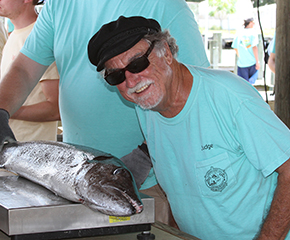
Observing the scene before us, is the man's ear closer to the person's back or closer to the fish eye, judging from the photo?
the person's back

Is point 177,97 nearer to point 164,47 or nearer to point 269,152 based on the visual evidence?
point 164,47

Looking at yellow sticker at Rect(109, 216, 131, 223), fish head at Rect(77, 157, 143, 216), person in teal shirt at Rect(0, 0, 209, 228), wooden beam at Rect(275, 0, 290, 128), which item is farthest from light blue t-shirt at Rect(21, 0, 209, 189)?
wooden beam at Rect(275, 0, 290, 128)

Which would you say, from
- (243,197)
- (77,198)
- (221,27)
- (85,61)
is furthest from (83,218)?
(221,27)

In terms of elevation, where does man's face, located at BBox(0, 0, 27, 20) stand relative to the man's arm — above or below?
above

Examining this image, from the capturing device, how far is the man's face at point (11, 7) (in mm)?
3197

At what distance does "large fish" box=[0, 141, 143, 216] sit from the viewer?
1385 mm

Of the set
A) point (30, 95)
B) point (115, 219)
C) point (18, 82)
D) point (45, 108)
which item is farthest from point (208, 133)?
point (30, 95)

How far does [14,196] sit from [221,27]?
29.9 metres

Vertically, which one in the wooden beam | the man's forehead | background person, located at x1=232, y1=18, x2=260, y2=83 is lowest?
background person, located at x1=232, y1=18, x2=260, y2=83

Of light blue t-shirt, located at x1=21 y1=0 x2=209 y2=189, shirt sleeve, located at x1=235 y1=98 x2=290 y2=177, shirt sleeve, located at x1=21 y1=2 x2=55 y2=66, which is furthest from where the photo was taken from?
shirt sleeve, located at x1=21 y1=2 x2=55 y2=66

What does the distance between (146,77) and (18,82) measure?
1.11 m

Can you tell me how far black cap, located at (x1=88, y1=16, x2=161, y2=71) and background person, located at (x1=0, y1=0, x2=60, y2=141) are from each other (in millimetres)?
1498

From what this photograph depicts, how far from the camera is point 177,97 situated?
6.03 ft

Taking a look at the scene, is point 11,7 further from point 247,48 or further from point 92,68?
point 247,48
